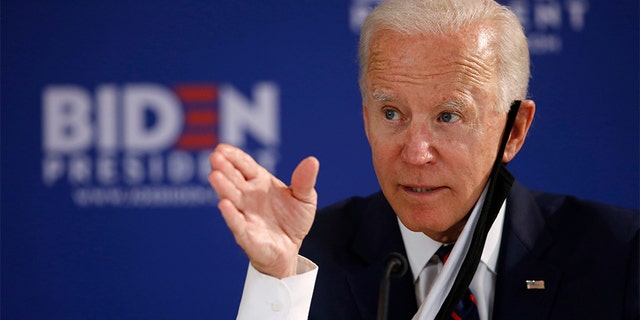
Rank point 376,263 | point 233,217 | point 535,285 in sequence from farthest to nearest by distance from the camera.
Answer: 1. point 376,263
2. point 535,285
3. point 233,217

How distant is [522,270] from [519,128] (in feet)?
1.06

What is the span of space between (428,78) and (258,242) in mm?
527

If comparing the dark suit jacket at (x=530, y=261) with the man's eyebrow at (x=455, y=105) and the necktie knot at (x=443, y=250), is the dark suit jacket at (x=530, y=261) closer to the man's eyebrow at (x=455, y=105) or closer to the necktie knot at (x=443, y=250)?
the necktie knot at (x=443, y=250)

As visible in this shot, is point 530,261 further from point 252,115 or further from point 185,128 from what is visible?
point 185,128

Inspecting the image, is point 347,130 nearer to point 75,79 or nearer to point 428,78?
point 75,79

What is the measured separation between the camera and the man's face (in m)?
1.85

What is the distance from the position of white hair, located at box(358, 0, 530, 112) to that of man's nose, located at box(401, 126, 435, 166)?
19 cm

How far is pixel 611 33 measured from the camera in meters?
3.09

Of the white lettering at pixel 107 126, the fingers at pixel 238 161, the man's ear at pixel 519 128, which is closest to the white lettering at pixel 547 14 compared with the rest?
the man's ear at pixel 519 128

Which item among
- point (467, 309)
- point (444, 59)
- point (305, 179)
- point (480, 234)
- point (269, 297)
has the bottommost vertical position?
point (467, 309)

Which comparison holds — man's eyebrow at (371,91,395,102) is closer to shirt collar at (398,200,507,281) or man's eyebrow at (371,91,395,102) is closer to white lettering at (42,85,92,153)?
shirt collar at (398,200,507,281)

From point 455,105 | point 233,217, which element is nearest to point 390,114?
point 455,105

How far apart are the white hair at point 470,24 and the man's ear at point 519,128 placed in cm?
3

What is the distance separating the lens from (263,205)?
5.32 feet
